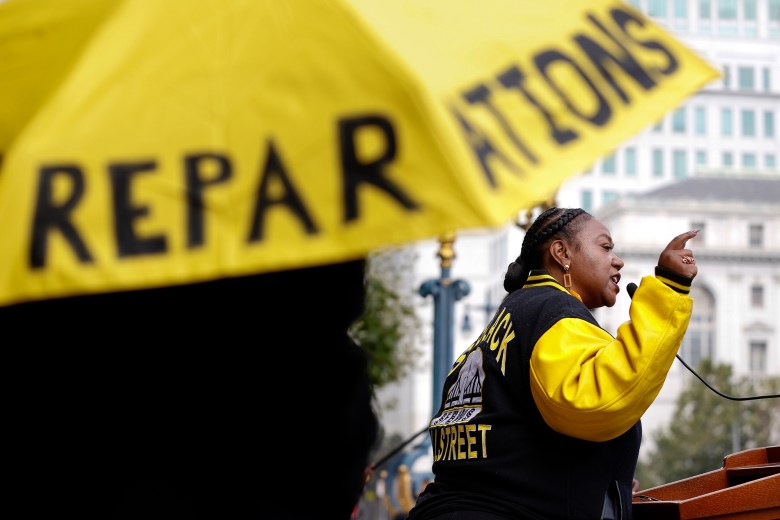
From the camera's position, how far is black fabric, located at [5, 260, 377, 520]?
2377 mm

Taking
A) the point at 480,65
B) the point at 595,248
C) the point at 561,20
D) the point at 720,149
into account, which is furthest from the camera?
the point at 720,149

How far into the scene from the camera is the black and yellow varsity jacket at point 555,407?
3.37 meters

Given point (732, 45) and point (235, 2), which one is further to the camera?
point (732, 45)

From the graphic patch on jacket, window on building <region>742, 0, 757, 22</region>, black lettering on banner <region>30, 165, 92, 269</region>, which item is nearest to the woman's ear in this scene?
the graphic patch on jacket

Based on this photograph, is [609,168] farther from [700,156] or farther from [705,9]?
[705,9]

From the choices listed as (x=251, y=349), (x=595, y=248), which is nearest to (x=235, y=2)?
(x=251, y=349)

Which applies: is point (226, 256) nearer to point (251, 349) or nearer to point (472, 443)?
point (251, 349)

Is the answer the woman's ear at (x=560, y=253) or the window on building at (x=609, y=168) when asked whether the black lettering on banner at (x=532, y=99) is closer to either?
the woman's ear at (x=560, y=253)

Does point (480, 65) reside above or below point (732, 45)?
below

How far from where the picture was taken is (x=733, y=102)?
98.6 m

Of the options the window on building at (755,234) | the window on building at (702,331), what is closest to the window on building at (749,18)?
the window on building at (755,234)

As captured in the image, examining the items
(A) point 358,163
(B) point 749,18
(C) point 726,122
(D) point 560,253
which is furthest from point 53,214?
(B) point 749,18

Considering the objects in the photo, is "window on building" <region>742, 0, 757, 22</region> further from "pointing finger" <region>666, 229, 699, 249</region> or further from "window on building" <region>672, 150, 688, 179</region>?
"pointing finger" <region>666, 229, 699, 249</region>

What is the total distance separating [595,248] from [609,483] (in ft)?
2.57
